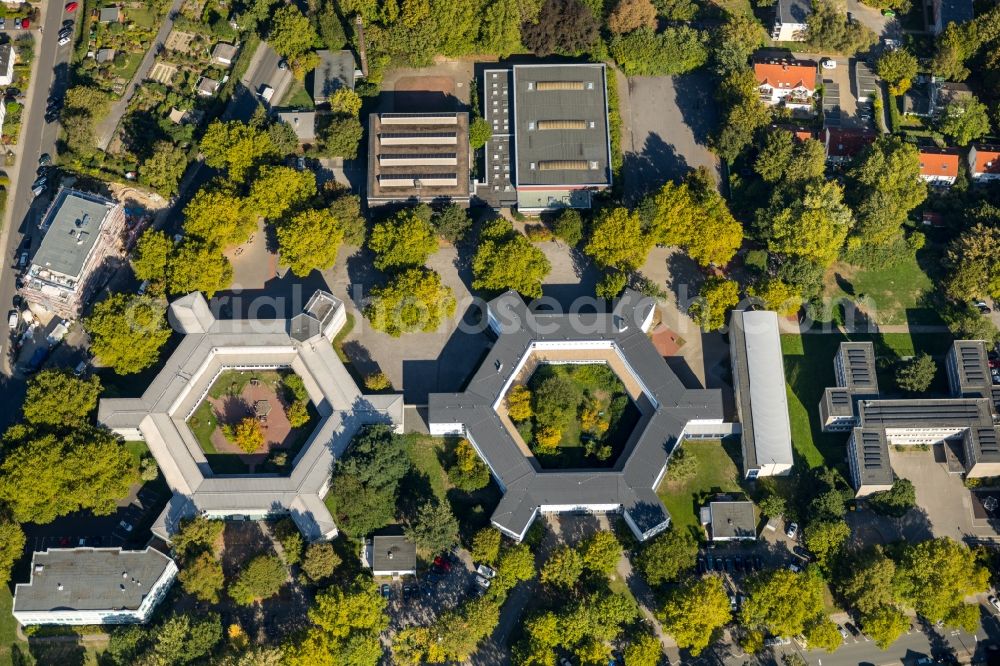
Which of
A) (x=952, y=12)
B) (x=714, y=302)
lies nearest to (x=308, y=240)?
(x=714, y=302)

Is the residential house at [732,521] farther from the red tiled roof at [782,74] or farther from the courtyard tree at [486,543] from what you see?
the red tiled roof at [782,74]

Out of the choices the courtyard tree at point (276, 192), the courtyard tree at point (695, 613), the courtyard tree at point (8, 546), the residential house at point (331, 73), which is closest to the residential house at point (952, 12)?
the residential house at point (331, 73)

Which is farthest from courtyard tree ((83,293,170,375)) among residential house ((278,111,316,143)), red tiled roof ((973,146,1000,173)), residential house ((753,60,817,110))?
red tiled roof ((973,146,1000,173))

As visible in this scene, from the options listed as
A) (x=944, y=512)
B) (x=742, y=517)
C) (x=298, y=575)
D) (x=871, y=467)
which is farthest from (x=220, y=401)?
(x=944, y=512)

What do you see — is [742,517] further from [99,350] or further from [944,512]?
[99,350]

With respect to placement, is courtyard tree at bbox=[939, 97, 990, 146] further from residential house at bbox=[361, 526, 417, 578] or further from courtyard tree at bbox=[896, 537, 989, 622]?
residential house at bbox=[361, 526, 417, 578]
